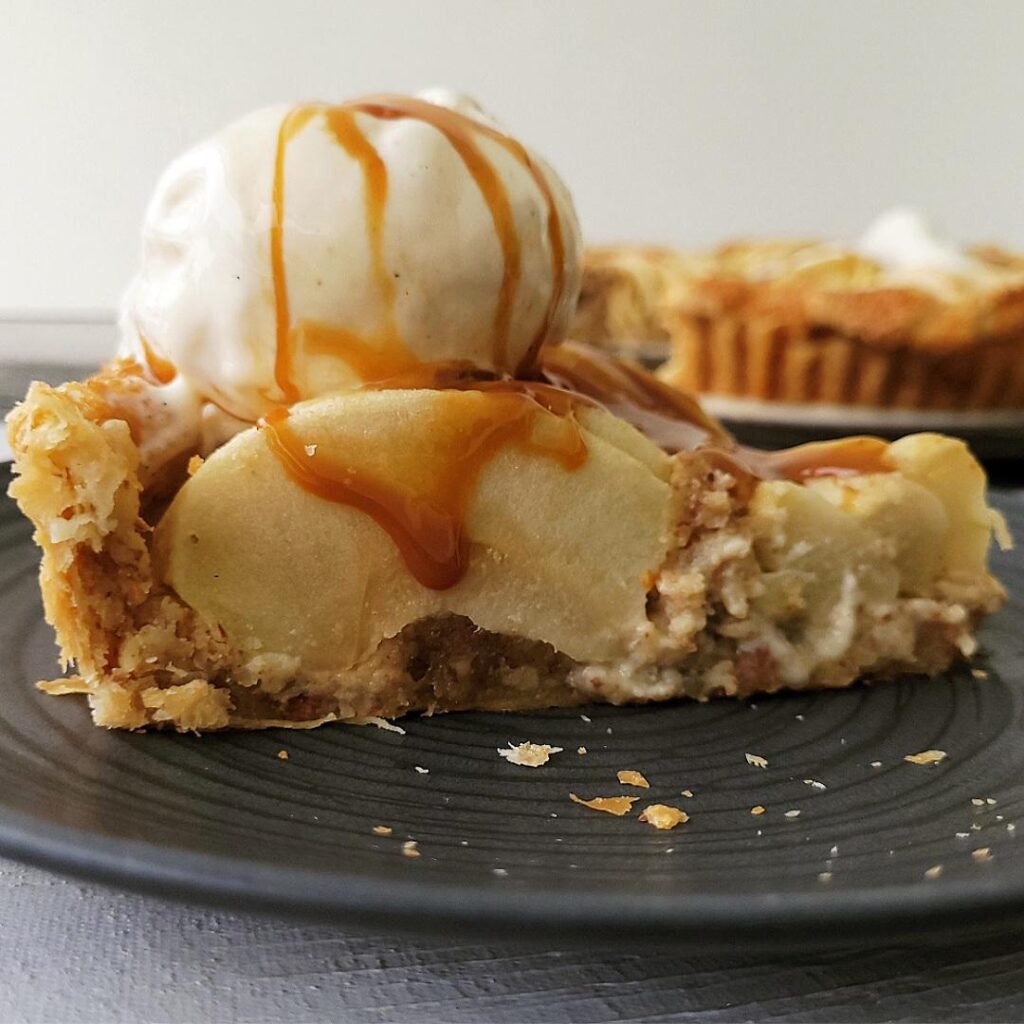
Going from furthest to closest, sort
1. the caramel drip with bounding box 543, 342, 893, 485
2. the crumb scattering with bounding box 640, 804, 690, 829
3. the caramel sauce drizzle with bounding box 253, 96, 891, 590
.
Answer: the caramel drip with bounding box 543, 342, 893, 485
the caramel sauce drizzle with bounding box 253, 96, 891, 590
the crumb scattering with bounding box 640, 804, 690, 829

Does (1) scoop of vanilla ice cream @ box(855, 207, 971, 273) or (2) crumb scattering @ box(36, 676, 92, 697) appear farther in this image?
(1) scoop of vanilla ice cream @ box(855, 207, 971, 273)

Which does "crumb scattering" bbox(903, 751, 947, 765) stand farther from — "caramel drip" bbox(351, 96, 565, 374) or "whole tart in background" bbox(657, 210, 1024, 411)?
"whole tart in background" bbox(657, 210, 1024, 411)

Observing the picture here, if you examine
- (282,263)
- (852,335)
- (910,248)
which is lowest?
(852,335)

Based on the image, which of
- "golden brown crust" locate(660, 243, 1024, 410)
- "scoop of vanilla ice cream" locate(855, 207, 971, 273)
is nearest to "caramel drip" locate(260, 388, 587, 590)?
"golden brown crust" locate(660, 243, 1024, 410)

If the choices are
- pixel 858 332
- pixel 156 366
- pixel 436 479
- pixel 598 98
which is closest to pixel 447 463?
pixel 436 479

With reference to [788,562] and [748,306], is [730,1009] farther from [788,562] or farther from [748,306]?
[748,306]

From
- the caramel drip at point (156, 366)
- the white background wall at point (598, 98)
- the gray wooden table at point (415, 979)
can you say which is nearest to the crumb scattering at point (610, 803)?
the gray wooden table at point (415, 979)

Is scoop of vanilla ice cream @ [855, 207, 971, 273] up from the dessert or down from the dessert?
down

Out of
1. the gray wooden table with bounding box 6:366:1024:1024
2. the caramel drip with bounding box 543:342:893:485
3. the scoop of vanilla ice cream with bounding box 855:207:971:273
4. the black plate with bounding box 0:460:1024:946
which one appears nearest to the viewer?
the black plate with bounding box 0:460:1024:946

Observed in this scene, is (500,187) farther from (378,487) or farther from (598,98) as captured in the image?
(598,98)
